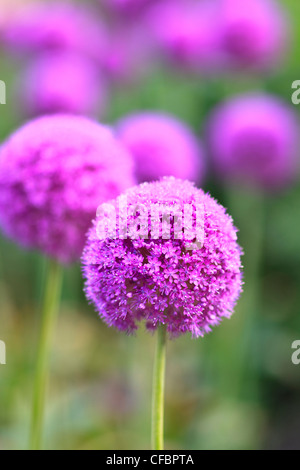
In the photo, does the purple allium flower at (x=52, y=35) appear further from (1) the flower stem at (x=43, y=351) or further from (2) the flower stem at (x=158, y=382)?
(2) the flower stem at (x=158, y=382)

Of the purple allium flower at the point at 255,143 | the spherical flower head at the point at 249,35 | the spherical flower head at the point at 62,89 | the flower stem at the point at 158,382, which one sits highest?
the spherical flower head at the point at 249,35

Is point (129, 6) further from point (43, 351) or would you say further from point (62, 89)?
point (43, 351)

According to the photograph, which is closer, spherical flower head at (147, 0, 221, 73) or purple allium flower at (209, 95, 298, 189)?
purple allium flower at (209, 95, 298, 189)

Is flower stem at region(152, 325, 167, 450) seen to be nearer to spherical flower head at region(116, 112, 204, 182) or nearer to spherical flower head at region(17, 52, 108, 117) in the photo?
spherical flower head at region(116, 112, 204, 182)

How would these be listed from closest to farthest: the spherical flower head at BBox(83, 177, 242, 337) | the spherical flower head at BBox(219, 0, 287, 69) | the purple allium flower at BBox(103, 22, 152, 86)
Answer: the spherical flower head at BBox(83, 177, 242, 337) < the spherical flower head at BBox(219, 0, 287, 69) < the purple allium flower at BBox(103, 22, 152, 86)

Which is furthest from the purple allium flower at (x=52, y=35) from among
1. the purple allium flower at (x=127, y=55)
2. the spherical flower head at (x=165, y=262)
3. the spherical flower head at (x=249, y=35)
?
the spherical flower head at (x=165, y=262)

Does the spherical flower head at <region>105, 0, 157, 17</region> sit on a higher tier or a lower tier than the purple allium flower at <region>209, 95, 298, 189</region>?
higher

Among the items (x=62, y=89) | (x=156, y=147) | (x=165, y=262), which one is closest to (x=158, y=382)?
(x=165, y=262)

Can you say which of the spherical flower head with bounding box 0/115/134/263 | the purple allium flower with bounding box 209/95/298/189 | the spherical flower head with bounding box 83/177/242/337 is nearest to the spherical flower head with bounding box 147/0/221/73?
the purple allium flower with bounding box 209/95/298/189
